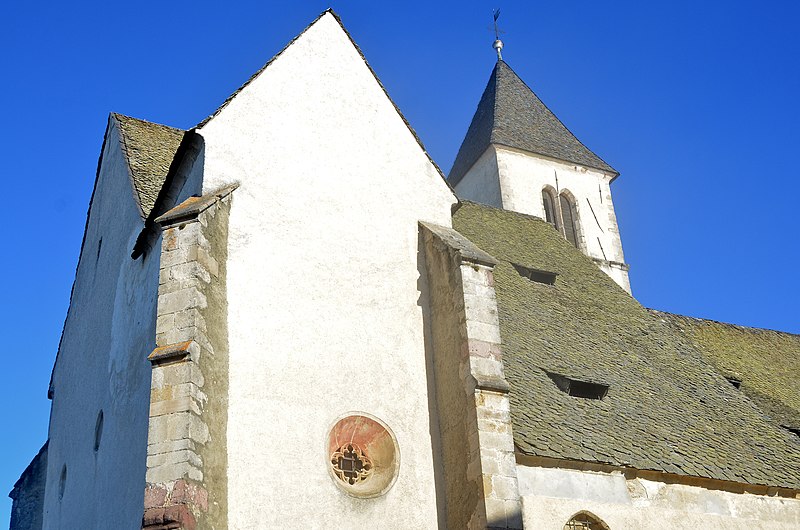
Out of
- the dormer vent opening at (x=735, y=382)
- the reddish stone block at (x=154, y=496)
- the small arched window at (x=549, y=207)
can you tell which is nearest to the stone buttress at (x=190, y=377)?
the reddish stone block at (x=154, y=496)

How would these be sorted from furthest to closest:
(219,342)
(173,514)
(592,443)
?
1. (592,443)
2. (219,342)
3. (173,514)

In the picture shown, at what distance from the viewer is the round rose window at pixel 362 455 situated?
32.6 feet

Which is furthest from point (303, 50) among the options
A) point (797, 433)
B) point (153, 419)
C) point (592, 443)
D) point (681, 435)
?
point (797, 433)

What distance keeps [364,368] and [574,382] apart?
390 centimetres

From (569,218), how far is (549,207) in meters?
0.68

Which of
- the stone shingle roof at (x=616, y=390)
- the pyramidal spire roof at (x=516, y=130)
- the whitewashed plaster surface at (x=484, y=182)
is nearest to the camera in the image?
the stone shingle roof at (x=616, y=390)

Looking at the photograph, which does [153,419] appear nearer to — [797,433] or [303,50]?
[303,50]

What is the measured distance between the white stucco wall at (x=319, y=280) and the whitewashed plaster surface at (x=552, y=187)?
12.4 meters

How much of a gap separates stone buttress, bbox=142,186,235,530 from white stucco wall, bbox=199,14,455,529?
228 mm

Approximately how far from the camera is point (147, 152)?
47.5ft

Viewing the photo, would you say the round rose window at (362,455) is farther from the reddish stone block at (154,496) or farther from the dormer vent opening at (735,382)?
the dormer vent opening at (735,382)

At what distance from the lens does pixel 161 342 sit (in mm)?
9211

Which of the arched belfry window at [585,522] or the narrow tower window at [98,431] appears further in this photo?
the narrow tower window at [98,431]

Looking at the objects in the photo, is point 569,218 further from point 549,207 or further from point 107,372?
point 107,372
